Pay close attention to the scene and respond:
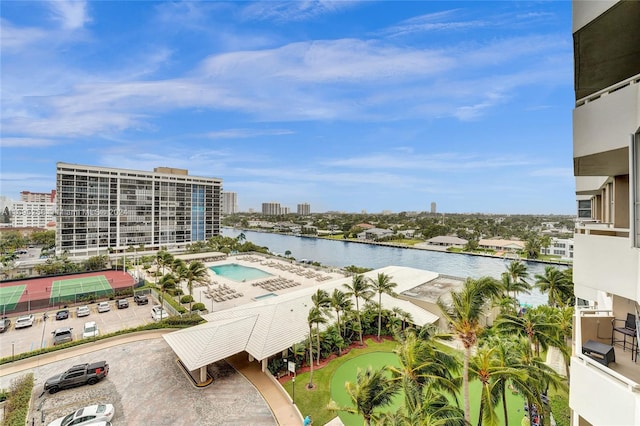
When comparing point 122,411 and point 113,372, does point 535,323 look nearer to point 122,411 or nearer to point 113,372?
point 122,411

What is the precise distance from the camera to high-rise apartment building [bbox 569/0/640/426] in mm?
3973

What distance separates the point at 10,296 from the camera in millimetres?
25750

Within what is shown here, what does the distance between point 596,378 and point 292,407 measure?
40.1 ft

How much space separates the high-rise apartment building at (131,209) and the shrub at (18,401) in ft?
155

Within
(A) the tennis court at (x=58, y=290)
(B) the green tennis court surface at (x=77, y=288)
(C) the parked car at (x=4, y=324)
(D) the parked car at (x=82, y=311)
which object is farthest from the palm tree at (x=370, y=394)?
(B) the green tennis court surface at (x=77, y=288)

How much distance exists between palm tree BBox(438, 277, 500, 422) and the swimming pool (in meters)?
32.4

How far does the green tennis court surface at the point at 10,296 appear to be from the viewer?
23.8 m

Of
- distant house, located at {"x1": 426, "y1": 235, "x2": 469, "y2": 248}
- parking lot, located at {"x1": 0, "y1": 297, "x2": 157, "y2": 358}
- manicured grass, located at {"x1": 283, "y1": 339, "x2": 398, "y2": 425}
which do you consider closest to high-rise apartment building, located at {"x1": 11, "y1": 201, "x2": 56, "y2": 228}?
parking lot, located at {"x1": 0, "y1": 297, "x2": 157, "y2": 358}

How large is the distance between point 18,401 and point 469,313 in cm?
1893

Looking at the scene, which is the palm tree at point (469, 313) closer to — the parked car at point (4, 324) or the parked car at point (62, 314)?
the parked car at point (62, 314)

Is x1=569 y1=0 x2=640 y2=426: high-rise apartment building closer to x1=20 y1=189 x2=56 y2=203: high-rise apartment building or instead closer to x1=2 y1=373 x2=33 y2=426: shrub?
x1=2 y1=373 x2=33 y2=426: shrub

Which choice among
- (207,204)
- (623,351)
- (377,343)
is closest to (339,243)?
(207,204)

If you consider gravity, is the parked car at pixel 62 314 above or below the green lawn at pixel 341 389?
above

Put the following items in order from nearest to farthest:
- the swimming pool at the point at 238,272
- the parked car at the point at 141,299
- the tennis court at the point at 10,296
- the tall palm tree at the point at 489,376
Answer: the tall palm tree at the point at 489,376
the tennis court at the point at 10,296
the parked car at the point at 141,299
the swimming pool at the point at 238,272
